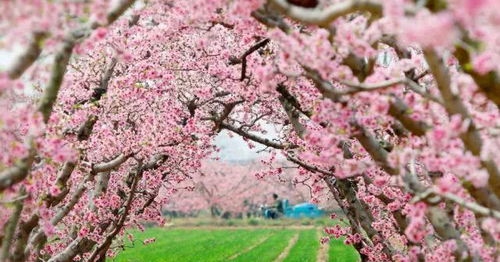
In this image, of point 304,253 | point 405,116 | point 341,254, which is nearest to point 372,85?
point 405,116

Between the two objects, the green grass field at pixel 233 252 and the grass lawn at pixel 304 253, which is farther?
the green grass field at pixel 233 252

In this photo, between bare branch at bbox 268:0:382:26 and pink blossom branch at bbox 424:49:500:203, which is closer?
bare branch at bbox 268:0:382:26

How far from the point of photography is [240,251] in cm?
2988

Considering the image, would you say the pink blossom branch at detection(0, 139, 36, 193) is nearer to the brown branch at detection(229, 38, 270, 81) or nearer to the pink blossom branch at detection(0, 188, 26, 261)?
the pink blossom branch at detection(0, 188, 26, 261)

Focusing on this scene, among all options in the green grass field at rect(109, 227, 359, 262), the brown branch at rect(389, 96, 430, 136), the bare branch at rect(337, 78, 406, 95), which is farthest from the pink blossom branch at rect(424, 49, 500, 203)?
the green grass field at rect(109, 227, 359, 262)

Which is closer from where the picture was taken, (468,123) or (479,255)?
(468,123)

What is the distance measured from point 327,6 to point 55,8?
78.4 inches

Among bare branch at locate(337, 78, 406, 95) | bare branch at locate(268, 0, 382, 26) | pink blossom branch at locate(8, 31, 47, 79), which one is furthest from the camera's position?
pink blossom branch at locate(8, 31, 47, 79)

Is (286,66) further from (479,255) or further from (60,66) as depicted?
(479,255)

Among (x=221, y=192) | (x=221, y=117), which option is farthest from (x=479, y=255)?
(x=221, y=192)

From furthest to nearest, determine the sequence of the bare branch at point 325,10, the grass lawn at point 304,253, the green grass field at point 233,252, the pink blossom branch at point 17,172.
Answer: the green grass field at point 233,252 < the grass lawn at point 304,253 < the pink blossom branch at point 17,172 < the bare branch at point 325,10

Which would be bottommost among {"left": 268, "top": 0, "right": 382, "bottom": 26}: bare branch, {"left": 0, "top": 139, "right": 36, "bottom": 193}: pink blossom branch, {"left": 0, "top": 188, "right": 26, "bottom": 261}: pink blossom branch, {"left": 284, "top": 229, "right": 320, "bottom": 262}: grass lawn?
{"left": 284, "top": 229, "right": 320, "bottom": 262}: grass lawn

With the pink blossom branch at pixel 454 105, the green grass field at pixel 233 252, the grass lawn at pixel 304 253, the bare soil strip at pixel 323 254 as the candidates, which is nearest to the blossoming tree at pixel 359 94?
the pink blossom branch at pixel 454 105

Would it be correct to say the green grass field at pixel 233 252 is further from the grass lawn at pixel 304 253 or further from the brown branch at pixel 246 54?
the brown branch at pixel 246 54
